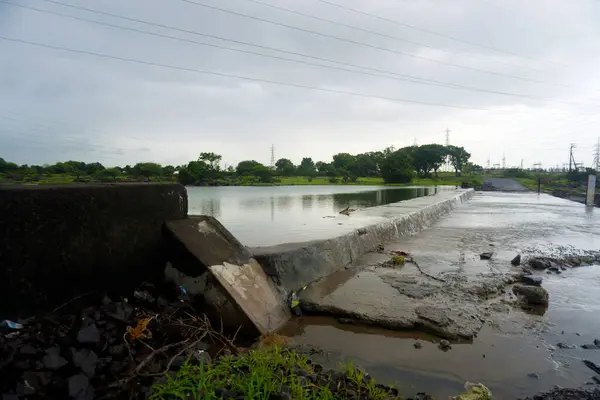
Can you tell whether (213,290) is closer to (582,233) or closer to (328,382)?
(328,382)

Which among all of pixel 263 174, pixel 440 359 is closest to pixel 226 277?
pixel 440 359

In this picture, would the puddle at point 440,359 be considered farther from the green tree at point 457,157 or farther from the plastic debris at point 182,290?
the green tree at point 457,157

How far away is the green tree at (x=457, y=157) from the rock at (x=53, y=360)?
339 feet

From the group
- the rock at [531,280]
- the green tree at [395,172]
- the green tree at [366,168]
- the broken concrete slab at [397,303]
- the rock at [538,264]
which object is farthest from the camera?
the green tree at [366,168]

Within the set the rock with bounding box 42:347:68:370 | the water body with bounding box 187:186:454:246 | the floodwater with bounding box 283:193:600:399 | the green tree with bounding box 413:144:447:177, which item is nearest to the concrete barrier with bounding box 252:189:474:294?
the water body with bounding box 187:186:454:246

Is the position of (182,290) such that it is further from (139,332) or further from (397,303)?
(397,303)

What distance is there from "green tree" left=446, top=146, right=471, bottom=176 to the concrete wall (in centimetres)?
10230

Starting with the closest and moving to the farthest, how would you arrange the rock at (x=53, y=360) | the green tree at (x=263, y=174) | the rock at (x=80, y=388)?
the rock at (x=80, y=388), the rock at (x=53, y=360), the green tree at (x=263, y=174)

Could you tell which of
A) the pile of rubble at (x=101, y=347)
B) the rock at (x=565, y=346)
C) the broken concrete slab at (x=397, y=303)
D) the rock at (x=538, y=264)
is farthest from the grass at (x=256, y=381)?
the rock at (x=538, y=264)

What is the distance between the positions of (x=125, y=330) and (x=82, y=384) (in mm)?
657

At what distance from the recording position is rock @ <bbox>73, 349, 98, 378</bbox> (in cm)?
214

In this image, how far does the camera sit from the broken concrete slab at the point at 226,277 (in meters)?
3.33

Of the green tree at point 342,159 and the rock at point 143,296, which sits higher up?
the green tree at point 342,159

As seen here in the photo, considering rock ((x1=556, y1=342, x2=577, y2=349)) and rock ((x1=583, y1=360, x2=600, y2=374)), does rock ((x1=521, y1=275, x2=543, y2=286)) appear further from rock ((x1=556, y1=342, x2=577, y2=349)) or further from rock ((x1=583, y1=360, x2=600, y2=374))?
rock ((x1=583, y1=360, x2=600, y2=374))
